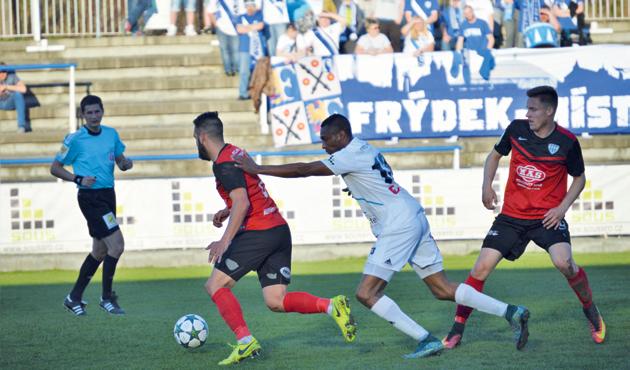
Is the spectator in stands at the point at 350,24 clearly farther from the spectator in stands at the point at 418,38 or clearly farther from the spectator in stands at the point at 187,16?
the spectator in stands at the point at 187,16

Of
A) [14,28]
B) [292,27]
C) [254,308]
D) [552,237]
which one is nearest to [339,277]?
[254,308]

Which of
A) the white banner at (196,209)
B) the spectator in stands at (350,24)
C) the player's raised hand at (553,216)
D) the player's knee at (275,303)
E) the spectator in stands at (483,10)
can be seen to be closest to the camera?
the player's knee at (275,303)

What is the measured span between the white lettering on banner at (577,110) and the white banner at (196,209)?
3.94m

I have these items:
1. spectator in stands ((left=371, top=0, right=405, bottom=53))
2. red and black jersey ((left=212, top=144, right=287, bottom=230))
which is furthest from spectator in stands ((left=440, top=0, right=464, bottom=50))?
red and black jersey ((left=212, top=144, right=287, bottom=230))

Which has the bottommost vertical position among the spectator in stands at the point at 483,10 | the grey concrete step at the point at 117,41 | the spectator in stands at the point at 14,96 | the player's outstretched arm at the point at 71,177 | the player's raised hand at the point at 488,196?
the player's raised hand at the point at 488,196

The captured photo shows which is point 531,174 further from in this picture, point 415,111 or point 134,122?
point 134,122

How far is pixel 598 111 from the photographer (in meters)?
21.1

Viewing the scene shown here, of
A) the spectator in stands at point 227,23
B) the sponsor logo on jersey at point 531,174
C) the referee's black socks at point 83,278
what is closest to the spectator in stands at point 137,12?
the spectator in stands at point 227,23

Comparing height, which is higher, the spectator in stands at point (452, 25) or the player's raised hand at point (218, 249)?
the spectator in stands at point (452, 25)

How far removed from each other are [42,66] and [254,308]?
10.5 meters

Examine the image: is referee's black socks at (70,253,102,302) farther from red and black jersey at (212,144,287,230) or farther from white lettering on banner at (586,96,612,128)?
white lettering on banner at (586,96,612,128)

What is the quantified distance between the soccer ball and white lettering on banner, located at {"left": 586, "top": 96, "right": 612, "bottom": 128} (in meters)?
13.9

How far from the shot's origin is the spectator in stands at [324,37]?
21.6 m

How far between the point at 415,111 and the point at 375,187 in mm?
12979
